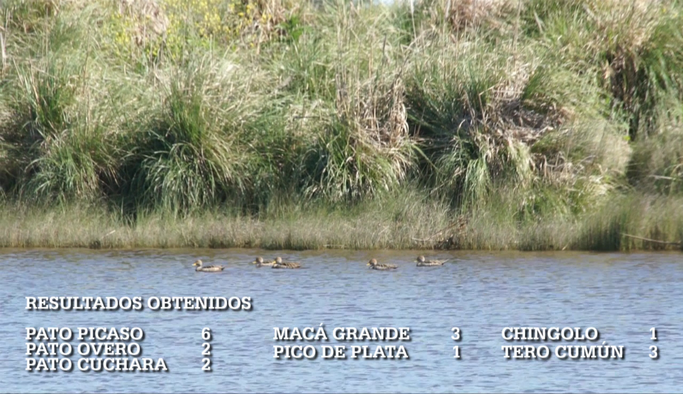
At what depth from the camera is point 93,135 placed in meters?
16.4

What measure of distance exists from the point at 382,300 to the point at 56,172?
5.95 metres

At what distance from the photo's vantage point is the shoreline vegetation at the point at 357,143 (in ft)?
51.4

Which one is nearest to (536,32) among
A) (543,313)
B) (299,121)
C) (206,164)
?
(299,121)

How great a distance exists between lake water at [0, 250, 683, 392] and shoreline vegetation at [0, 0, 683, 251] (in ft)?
1.79

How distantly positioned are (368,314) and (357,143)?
484 centimetres

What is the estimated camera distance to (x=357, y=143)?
16.0 m

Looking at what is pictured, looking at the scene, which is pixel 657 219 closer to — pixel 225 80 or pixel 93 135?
pixel 225 80

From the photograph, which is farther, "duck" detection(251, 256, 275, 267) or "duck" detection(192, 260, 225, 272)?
"duck" detection(251, 256, 275, 267)

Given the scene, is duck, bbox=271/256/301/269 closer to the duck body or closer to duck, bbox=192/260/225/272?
the duck body

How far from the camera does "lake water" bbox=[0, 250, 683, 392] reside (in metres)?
9.38

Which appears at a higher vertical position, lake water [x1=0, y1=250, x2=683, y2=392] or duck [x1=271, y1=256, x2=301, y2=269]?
duck [x1=271, y1=256, x2=301, y2=269]

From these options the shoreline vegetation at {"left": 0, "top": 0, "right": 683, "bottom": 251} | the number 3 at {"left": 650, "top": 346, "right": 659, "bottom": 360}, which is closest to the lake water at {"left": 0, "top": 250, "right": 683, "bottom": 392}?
the number 3 at {"left": 650, "top": 346, "right": 659, "bottom": 360}

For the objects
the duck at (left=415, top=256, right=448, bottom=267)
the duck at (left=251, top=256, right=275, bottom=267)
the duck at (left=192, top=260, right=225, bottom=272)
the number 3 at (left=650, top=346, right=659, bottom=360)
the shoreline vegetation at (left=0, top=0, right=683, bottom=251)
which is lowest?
the number 3 at (left=650, top=346, right=659, bottom=360)

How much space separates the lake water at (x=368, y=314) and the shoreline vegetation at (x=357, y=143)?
547 millimetres
